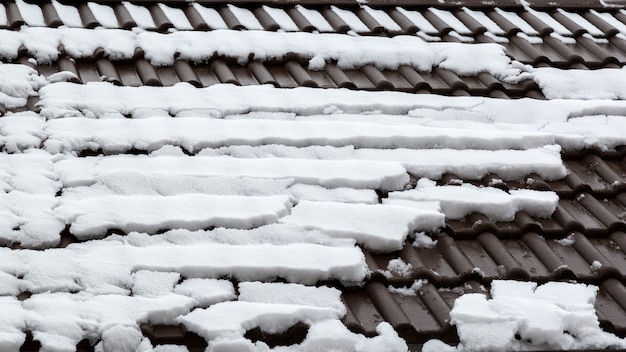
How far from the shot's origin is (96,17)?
14.5 ft

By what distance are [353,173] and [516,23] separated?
6.96 ft

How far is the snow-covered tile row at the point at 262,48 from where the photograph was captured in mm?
4121

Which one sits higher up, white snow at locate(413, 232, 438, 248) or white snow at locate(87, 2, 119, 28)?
white snow at locate(87, 2, 119, 28)

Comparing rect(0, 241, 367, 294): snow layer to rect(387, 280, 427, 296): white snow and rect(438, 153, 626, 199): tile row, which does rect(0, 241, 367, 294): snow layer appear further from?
rect(438, 153, 626, 199): tile row

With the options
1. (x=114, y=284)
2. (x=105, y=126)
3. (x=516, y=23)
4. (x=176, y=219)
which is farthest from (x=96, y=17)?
(x=516, y=23)

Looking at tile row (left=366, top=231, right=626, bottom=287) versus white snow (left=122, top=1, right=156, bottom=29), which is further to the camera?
white snow (left=122, top=1, right=156, bottom=29)

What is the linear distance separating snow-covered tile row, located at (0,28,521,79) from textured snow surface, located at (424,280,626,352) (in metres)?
1.78

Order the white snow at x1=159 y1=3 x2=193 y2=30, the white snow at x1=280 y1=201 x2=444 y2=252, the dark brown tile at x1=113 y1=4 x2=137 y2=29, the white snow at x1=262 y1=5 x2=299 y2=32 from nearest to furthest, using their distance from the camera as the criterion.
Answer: the white snow at x1=280 y1=201 x2=444 y2=252, the dark brown tile at x1=113 y1=4 x2=137 y2=29, the white snow at x1=159 y1=3 x2=193 y2=30, the white snow at x1=262 y1=5 x2=299 y2=32

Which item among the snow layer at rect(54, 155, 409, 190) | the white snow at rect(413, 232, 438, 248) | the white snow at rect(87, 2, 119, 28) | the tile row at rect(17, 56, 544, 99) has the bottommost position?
the white snow at rect(413, 232, 438, 248)

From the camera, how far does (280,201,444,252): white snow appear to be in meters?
3.12

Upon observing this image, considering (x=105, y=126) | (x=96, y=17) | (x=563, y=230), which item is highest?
(x=96, y=17)

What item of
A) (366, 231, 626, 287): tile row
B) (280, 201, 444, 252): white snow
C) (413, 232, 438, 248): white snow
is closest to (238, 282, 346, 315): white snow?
(366, 231, 626, 287): tile row

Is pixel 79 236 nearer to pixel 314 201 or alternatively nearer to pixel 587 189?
pixel 314 201

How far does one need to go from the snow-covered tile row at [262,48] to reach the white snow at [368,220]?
1.25m
